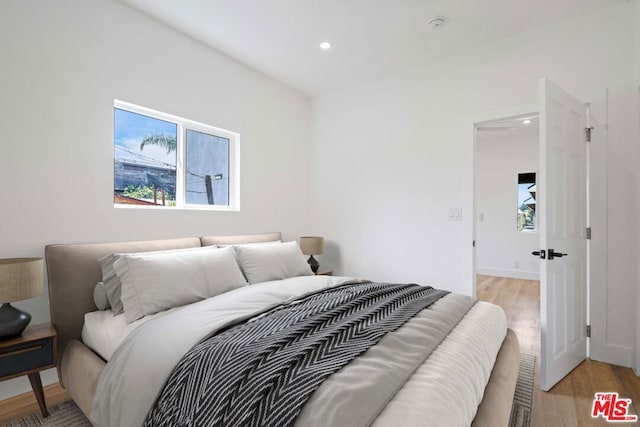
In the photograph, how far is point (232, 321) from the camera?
4.91 feet

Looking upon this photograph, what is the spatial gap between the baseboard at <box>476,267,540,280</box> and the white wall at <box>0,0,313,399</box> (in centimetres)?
517

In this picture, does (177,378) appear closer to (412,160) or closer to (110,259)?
(110,259)

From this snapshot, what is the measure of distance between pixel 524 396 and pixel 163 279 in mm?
2333

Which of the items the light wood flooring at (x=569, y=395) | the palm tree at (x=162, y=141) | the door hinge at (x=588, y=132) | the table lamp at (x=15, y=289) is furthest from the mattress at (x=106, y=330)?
the door hinge at (x=588, y=132)

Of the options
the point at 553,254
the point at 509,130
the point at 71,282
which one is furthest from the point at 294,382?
the point at 509,130

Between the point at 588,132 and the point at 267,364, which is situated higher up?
the point at 588,132

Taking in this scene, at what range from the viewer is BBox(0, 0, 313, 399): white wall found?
1942 millimetres

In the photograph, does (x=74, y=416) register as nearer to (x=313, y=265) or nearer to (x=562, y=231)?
(x=313, y=265)

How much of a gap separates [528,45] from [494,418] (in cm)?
290

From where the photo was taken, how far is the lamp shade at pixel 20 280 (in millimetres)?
1629

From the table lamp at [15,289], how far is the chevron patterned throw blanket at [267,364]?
1.06 metres

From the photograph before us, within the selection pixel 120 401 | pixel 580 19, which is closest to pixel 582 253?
pixel 580 19

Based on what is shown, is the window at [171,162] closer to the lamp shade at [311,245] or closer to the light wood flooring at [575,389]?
the lamp shade at [311,245]

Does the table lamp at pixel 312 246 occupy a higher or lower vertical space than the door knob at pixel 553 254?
lower
